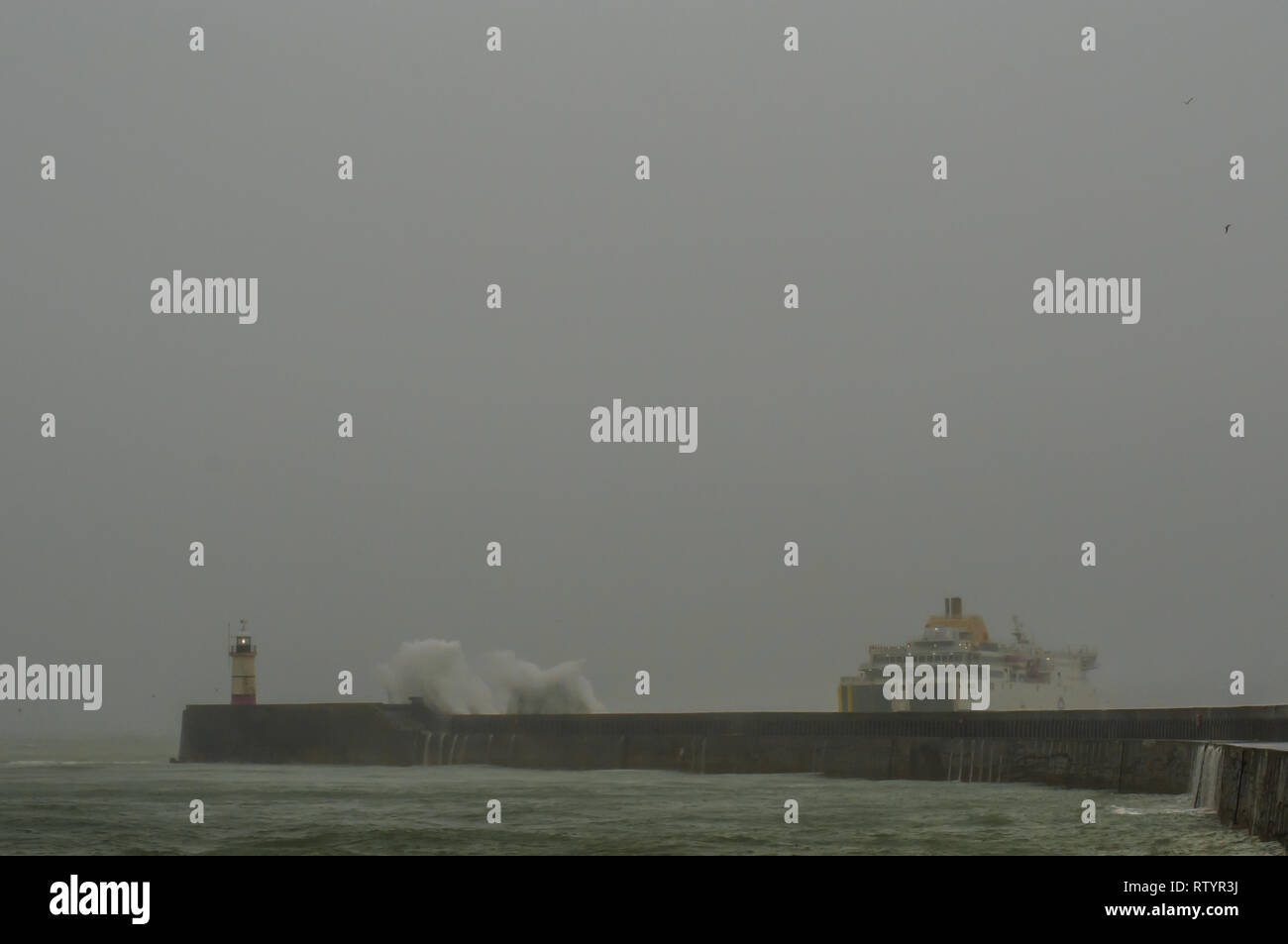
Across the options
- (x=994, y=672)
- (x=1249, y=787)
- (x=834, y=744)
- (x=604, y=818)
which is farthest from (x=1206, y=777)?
(x=994, y=672)

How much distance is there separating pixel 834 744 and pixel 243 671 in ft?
78.8

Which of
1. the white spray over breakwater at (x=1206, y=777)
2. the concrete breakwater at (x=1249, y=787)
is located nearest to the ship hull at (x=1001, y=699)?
the white spray over breakwater at (x=1206, y=777)

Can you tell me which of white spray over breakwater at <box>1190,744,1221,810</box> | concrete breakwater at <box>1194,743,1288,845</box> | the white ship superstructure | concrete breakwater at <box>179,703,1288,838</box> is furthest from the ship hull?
concrete breakwater at <box>1194,743,1288,845</box>

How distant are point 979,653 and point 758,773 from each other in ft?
59.1

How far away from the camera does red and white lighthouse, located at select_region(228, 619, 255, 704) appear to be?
191 feet

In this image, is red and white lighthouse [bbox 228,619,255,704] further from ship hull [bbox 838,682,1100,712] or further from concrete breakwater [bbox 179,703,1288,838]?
ship hull [bbox 838,682,1100,712]

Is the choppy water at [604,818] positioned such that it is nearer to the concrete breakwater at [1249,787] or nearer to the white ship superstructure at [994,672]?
the concrete breakwater at [1249,787]

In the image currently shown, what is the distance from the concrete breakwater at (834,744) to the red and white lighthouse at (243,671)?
3.25 feet

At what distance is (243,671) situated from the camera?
58.4 m

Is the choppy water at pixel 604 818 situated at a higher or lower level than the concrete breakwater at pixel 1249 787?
lower

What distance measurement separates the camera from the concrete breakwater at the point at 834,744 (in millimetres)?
30406

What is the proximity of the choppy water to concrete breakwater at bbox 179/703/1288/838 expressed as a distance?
75 cm

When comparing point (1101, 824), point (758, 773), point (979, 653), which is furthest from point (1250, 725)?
point (979, 653)
